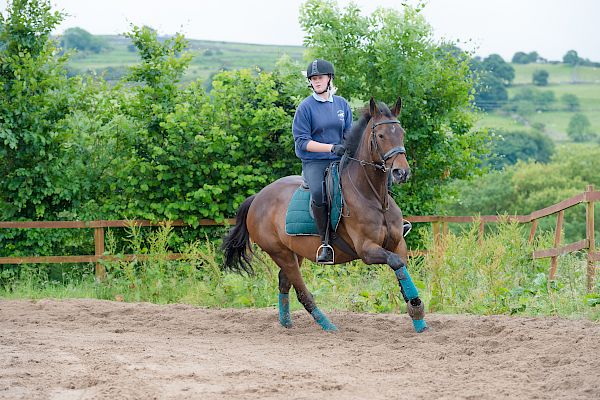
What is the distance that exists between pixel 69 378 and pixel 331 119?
13.5 feet

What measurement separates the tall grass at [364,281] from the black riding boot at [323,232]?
183cm

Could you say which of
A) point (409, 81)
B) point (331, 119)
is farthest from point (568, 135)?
point (331, 119)

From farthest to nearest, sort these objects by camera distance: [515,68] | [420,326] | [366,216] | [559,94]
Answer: [515,68], [559,94], [366,216], [420,326]

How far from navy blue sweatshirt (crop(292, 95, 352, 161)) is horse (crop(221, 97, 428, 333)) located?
0.34 m

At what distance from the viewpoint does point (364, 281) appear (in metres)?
13.0

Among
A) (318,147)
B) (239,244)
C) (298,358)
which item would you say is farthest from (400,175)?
(239,244)

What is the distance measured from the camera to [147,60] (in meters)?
15.4

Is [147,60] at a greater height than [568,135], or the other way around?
[147,60]

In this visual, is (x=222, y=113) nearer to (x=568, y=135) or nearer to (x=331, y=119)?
(x=331, y=119)

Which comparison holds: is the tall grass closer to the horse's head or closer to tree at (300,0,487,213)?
the horse's head

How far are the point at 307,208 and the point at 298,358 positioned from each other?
2.20 metres

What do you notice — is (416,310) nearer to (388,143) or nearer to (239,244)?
(388,143)

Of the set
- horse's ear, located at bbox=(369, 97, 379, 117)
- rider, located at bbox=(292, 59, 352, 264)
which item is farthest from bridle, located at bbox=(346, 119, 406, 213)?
rider, located at bbox=(292, 59, 352, 264)

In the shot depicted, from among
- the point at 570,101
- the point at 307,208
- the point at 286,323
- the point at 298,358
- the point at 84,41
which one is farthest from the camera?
the point at 570,101
